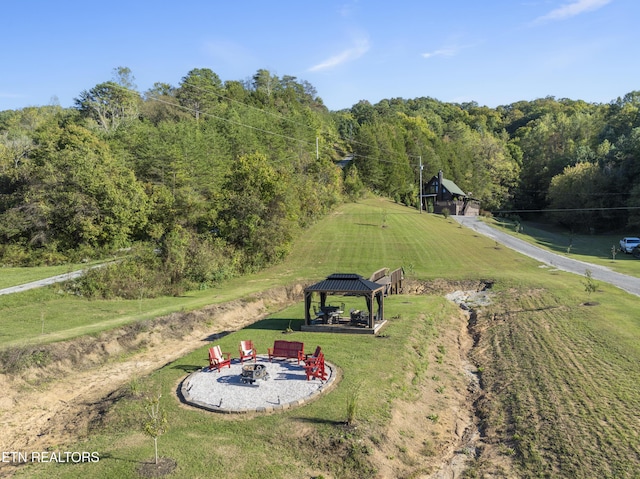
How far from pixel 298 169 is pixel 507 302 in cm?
4652

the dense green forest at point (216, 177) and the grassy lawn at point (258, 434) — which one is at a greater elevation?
the dense green forest at point (216, 177)

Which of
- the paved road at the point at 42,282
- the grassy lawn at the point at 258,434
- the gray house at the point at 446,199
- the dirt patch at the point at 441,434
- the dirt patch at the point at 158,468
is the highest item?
the gray house at the point at 446,199

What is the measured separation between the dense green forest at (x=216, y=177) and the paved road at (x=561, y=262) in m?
17.2

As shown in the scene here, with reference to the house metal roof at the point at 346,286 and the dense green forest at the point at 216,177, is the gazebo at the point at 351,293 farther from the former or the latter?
the dense green forest at the point at 216,177

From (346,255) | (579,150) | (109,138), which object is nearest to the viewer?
(346,255)

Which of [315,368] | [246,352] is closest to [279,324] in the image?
[246,352]

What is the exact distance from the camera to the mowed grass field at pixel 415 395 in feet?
34.4

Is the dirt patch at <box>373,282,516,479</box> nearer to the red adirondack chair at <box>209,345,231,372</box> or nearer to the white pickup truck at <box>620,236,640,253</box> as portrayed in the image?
the red adirondack chair at <box>209,345,231,372</box>

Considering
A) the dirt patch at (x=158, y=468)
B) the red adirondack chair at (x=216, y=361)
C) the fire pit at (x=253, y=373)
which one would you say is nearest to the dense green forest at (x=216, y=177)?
the red adirondack chair at (x=216, y=361)

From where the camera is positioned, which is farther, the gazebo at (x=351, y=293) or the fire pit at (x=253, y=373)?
the gazebo at (x=351, y=293)

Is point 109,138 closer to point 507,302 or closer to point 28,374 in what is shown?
point 28,374

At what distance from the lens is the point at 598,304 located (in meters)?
24.7

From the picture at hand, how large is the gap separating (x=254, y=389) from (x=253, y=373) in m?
0.64

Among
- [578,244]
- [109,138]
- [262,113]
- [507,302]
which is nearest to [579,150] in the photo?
[578,244]
